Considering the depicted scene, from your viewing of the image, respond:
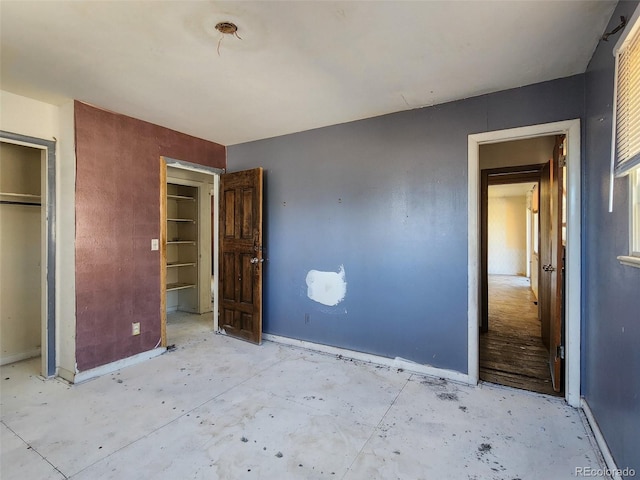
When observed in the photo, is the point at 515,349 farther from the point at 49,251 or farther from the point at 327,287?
the point at 49,251

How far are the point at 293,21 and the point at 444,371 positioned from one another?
2.91m

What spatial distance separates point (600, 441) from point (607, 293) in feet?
2.86

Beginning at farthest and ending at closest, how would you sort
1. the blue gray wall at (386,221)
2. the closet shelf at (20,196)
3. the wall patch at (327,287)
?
the wall patch at (327,287), the closet shelf at (20,196), the blue gray wall at (386,221)

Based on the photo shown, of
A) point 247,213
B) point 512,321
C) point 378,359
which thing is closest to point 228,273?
point 247,213

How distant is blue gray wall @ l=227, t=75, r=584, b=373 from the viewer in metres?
2.79

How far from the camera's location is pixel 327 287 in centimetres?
353

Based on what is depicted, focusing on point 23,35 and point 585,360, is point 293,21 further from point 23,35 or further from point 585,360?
point 585,360

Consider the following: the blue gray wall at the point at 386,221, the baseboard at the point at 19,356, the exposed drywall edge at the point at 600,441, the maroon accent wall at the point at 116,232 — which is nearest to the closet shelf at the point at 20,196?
the maroon accent wall at the point at 116,232

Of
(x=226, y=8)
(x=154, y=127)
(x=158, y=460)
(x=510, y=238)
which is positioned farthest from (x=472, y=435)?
(x=510, y=238)

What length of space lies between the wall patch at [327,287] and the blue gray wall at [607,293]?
2014mm

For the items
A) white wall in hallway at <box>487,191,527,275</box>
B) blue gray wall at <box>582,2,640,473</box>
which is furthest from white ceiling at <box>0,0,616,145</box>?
white wall in hallway at <box>487,191,527,275</box>

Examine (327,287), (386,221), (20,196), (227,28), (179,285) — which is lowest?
(179,285)

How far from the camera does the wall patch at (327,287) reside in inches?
135

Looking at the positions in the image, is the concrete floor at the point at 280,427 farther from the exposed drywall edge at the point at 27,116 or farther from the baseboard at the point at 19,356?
the exposed drywall edge at the point at 27,116
